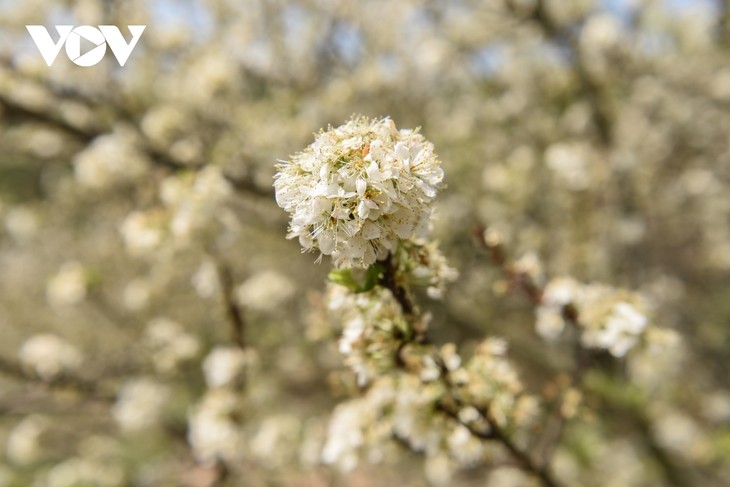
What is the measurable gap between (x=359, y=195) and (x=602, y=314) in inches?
52.6

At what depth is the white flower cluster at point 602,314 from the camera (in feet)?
6.59

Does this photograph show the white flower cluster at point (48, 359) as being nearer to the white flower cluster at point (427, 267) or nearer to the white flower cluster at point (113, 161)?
the white flower cluster at point (113, 161)

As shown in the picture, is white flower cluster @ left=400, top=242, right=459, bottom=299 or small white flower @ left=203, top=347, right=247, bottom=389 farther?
small white flower @ left=203, top=347, right=247, bottom=389

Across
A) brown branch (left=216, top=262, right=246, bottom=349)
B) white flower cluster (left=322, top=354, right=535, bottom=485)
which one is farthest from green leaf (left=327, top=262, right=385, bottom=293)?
brown branch (left=216, top=262, right=246, bottom=349)

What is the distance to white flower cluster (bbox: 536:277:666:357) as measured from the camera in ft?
6.59

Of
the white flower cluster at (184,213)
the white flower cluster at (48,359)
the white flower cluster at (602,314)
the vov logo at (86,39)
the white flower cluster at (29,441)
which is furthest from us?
the white flower cluster at (29,441)

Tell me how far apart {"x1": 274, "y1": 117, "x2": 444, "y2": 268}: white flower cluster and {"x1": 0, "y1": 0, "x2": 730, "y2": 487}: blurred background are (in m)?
0.79

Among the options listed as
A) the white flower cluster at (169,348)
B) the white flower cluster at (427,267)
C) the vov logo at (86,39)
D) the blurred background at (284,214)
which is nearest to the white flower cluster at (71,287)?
the blurred background at (284,214)

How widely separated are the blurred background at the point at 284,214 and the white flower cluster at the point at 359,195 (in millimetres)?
786

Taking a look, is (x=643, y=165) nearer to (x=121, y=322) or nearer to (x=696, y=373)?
(x=696, y=373)

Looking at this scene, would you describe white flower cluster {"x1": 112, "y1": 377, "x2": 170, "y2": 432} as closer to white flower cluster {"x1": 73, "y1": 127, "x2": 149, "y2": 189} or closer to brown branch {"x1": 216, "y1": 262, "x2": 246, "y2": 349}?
brown branch {"x1": 216, "y1": 262, "x2": 246, "y2": 349}

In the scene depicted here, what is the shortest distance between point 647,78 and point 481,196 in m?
2.28

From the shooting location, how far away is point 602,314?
6.85ft

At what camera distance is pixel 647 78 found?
6.09 meters
